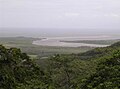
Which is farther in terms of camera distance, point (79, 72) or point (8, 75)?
point (79, 72)

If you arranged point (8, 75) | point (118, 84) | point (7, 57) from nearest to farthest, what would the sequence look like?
point (118, 84)
point (8, 75)
point (7, 57)

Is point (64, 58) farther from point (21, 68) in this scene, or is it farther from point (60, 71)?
point (21, 68)

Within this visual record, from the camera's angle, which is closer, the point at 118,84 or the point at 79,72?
the point at 118,84

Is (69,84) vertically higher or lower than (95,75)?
lower

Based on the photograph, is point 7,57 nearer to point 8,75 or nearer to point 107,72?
point 8,75

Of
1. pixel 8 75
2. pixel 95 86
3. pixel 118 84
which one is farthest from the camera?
pixel 8 75

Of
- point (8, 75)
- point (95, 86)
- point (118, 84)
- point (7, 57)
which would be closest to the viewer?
point (118, 84)

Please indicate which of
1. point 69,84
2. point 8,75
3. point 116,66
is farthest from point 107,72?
point 8,75

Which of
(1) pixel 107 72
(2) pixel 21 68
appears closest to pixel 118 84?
(1) pixel 107 72

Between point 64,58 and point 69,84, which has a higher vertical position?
point 64,58
